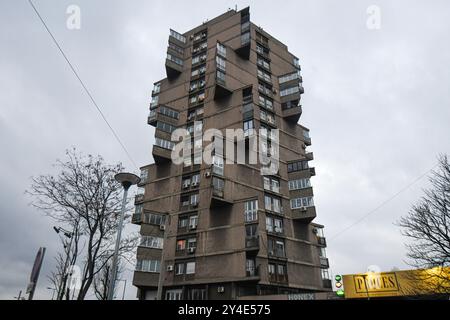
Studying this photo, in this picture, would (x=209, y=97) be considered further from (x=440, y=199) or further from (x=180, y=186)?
(x=440, y=199)

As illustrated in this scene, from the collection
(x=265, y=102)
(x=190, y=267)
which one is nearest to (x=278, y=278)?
(x=190, y=267)

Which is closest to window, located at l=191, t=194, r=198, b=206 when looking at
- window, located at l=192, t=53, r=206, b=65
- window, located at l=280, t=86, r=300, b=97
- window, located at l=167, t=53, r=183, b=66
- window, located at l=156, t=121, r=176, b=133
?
window, located at l=156, t=121, r=176, b=133

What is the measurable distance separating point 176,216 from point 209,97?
18.3 metres

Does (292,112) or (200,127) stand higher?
(292,112)

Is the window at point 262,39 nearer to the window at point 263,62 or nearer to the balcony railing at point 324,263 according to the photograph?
the window at point 263,62

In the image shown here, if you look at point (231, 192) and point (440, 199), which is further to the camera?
point (231, 192)

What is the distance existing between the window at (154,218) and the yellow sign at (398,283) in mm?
20988

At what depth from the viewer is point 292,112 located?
42.9 metres

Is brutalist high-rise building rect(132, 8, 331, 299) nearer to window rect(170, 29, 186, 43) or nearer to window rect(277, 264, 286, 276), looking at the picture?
window rect(277, 264, 286, 276)

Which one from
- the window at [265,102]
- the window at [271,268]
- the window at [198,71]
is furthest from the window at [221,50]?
the window at [271,268]

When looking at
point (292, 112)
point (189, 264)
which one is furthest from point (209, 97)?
point (189, 264)

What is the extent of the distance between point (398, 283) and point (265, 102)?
28.8 meters

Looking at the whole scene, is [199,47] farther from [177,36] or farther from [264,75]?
[264,75]

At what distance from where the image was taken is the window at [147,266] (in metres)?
31.4
